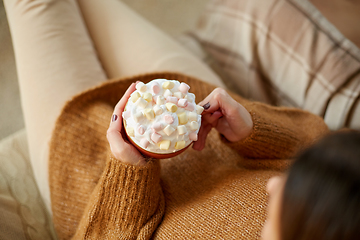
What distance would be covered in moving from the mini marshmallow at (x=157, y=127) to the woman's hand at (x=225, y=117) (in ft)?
0.45

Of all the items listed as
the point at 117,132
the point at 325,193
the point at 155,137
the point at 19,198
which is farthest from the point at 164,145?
the point at 19,198

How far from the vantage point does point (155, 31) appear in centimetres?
91

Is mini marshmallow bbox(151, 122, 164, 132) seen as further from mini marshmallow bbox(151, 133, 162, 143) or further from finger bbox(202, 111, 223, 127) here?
finger bbox(202, 111, 223, 127)

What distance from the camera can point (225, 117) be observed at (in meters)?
0.59

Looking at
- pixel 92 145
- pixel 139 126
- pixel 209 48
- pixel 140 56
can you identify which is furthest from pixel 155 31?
pixel 139 126

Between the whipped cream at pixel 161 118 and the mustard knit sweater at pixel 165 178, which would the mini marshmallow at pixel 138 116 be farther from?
the mustard knit sweater at pixel 165 178

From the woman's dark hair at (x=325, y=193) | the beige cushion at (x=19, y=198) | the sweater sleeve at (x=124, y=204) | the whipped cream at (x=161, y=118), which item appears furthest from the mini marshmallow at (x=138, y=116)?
the beige cushion at (x=19, y=198)

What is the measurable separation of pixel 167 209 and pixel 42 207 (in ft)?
1.17

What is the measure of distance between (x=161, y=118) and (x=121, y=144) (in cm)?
11

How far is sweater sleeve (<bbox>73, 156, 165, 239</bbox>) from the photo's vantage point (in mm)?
524

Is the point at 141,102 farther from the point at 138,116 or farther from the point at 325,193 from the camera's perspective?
the point at 325,193

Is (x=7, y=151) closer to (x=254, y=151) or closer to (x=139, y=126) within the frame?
(x=139, y=126)

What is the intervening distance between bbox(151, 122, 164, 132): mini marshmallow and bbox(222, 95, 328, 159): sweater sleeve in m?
0.24

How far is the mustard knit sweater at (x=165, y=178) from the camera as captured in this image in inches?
21.3
